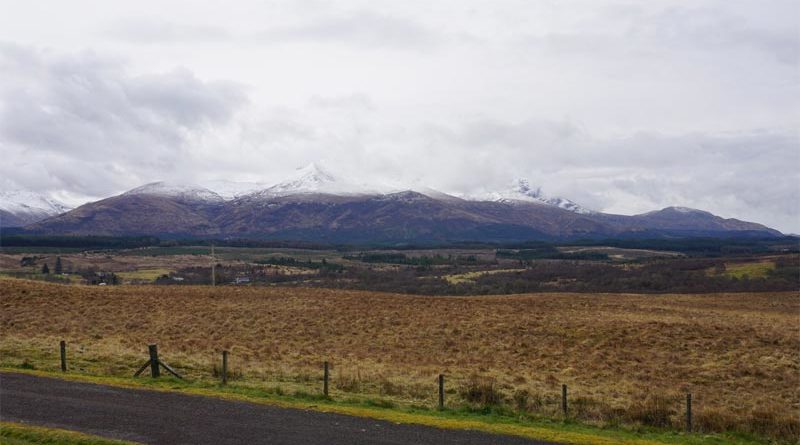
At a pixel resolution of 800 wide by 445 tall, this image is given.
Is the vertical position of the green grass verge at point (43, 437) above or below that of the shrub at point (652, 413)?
above

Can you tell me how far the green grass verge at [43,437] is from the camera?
17.3 meters

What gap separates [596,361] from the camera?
3734 centimetres

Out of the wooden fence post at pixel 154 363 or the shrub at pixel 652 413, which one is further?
the wooden fence post at pixel 154 363

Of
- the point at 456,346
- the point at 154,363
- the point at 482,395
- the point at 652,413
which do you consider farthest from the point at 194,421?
the point at 456,346

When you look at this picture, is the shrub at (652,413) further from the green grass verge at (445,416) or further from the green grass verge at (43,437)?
the green grass verge at (43,437)

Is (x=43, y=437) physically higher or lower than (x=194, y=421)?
higher

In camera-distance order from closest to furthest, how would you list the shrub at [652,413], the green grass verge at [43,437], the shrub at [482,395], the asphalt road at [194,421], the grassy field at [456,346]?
the green grass verge at [43,437]
the asphalt road at [194,421]
the shrub at [652,413]
the shrub at [482,395]
the grassy field at [456,346]

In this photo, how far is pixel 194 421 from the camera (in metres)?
19.6

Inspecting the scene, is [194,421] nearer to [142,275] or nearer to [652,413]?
[652,413]

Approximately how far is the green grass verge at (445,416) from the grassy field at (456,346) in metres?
0.90

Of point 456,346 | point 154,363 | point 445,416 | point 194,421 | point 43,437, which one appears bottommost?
point 456,346

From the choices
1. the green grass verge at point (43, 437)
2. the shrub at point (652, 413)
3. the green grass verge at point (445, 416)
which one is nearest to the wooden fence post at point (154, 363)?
the green grass verge at point (445, 416)

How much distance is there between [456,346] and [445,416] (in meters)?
19.1

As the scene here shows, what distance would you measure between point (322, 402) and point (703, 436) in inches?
493
